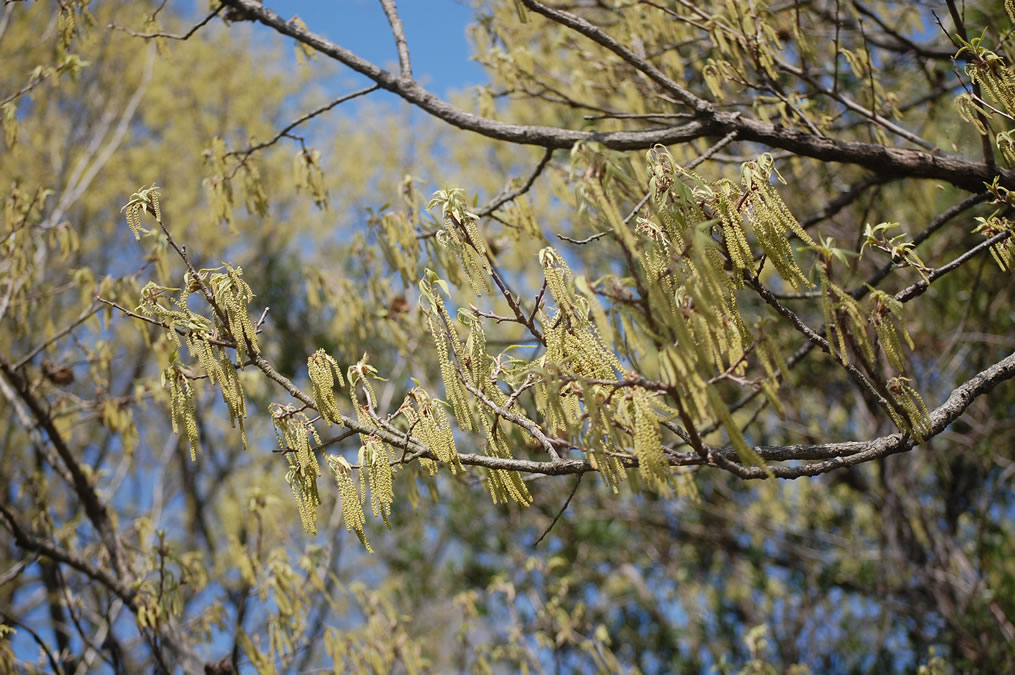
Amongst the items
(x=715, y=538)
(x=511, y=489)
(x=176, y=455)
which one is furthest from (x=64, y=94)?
(x=511, y=489)

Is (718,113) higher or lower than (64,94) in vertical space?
lower

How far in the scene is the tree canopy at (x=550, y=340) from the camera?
52.9 inches

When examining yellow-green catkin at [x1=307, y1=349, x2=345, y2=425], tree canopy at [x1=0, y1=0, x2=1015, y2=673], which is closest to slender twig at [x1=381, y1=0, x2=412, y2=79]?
tree canopy at [x1=0, y1=0, x2=1015, y2=673]

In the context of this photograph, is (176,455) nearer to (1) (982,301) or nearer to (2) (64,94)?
(2) (64,94)

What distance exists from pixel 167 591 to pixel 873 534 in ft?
17.0

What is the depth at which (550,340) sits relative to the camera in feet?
4.17

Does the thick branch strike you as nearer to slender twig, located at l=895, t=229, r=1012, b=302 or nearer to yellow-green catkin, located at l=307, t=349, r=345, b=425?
slender twig, located at l=895, t=229, r=1012, b=302

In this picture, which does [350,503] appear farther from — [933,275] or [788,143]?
[788,143]

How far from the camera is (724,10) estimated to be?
2619mm

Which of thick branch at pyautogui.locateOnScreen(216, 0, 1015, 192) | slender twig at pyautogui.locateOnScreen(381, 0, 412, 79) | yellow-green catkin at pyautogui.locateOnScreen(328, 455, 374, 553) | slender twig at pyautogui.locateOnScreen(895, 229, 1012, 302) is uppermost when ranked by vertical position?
slender twig at pyautogui.locateOnScreen(381, 0, 412, 79)

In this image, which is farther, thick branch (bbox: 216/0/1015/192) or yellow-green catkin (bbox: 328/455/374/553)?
thick branch (bbox: 216/0/1015/192)

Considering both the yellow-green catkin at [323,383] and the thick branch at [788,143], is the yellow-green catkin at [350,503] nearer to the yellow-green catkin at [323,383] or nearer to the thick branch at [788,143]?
the yellow-green catkin at [323,383]

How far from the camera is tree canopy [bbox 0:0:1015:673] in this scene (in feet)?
4.41

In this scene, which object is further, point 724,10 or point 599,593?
point 599,593
